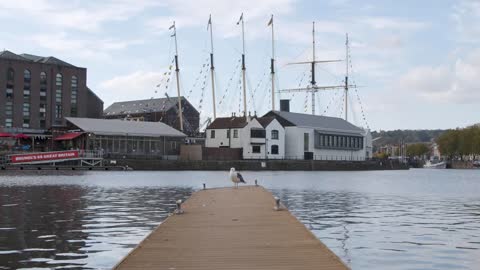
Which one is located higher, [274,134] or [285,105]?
[285,105]

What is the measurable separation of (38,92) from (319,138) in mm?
60265

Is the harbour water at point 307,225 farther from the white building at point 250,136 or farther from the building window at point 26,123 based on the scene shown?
the building window at point 26,123

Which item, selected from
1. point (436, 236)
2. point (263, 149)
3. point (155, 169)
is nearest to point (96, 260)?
point (436, 236)

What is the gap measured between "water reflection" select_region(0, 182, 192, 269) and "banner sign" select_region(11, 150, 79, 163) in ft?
205

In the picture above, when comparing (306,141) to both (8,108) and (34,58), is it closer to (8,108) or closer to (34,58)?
(8,108)

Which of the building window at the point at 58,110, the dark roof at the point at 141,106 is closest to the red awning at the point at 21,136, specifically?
the building window at the point at 58,110

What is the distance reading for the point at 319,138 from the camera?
140 m

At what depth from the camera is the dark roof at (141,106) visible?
571ft

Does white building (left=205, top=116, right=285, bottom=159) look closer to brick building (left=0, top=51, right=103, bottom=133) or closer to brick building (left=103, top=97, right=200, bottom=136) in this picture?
brick building (left=0, top=51, right=103, bottom=133)

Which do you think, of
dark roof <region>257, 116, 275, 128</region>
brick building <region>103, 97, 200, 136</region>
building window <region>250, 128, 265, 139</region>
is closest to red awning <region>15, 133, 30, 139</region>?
building window <region>250, 128, 265, 139</region>

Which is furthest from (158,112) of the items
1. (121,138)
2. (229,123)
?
(121,138)

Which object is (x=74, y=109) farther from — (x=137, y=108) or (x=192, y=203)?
(x=192, y=203)

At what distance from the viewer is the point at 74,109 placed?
139m

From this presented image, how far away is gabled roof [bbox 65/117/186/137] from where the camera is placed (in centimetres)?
11288
